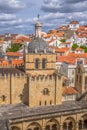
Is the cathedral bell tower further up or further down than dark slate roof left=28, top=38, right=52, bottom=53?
further up

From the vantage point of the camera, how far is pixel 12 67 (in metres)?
47.8

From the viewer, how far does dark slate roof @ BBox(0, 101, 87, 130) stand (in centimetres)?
3581

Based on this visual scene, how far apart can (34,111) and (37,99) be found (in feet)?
12.1

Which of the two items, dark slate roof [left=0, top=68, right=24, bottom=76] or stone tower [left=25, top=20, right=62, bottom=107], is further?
dark slate roof [left=0, top=68, right=24, bottom=76]

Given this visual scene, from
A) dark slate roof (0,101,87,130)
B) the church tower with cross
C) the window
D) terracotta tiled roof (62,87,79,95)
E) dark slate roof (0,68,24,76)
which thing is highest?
the church tower with cross

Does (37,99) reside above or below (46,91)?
below

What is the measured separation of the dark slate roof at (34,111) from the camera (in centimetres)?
3581

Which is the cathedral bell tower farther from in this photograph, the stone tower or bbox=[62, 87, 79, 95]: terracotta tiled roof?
bbox=[62, 87, 79, 95]: terracotta tiled roof

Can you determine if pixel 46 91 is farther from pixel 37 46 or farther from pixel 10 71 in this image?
pixel 37 46

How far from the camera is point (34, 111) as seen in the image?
1533 inches

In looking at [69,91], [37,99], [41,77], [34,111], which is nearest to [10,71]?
[41,77]

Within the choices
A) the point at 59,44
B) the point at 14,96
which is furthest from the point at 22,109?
the point at 59,44

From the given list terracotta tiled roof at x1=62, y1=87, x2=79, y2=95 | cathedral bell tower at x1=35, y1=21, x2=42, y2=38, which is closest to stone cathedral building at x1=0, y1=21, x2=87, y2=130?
cathedral bell tower at x1=35, y1=21, x2=42, y2=38

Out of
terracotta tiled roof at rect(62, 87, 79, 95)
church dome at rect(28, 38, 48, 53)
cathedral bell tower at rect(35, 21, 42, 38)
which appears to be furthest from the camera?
terracotta tiled roof at rect(62, 87, 79, 95)
